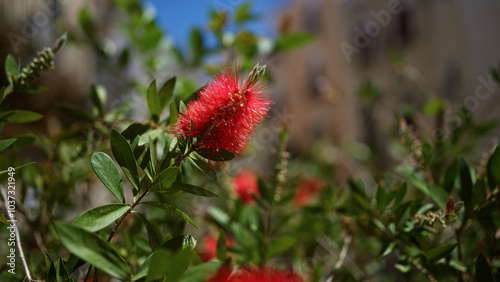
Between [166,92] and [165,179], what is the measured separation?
0.53 ft

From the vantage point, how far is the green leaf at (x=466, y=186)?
0.44m

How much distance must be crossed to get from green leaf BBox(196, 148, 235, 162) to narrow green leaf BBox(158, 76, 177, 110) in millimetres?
122

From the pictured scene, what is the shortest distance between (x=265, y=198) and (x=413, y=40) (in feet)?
17.2

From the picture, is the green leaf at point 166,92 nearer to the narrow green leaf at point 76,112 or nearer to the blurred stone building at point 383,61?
the narrow green leaf at point 76,112

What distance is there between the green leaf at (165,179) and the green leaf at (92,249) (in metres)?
0.06

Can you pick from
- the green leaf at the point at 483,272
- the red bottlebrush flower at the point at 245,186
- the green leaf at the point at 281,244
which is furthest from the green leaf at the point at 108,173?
the red bottlebrush flower at the point at 245,186

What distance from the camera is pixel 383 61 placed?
5.96m

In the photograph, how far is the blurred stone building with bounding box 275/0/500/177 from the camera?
1472 mm

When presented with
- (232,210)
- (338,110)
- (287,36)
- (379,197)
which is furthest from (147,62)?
(338,110)

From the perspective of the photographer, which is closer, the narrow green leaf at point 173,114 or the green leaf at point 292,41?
the narrow green leaf at point 173,114

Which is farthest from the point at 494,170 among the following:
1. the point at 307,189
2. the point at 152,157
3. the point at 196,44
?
the point at 307,189

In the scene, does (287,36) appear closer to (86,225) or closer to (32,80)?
(32,80)

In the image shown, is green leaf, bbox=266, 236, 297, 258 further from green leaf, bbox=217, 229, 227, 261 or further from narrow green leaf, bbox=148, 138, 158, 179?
narrow green leaf, bbox=148, 138, 158, 179

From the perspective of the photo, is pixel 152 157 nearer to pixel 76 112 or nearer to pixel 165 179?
pixel 165 179
